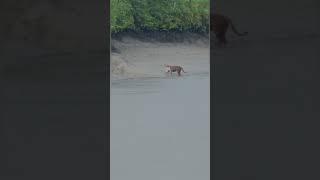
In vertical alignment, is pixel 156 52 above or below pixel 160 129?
above

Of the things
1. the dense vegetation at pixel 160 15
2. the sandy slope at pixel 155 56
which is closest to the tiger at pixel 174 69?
the sandy slope at pixel 155 56

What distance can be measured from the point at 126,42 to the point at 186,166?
1.64 m

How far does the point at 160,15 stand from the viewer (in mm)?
6211

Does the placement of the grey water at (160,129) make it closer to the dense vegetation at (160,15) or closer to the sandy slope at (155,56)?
the sandy slope at (155,56)

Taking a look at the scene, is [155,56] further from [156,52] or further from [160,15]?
[160,15]

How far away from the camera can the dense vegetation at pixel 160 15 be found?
608cm

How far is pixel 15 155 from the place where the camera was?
509 cm
